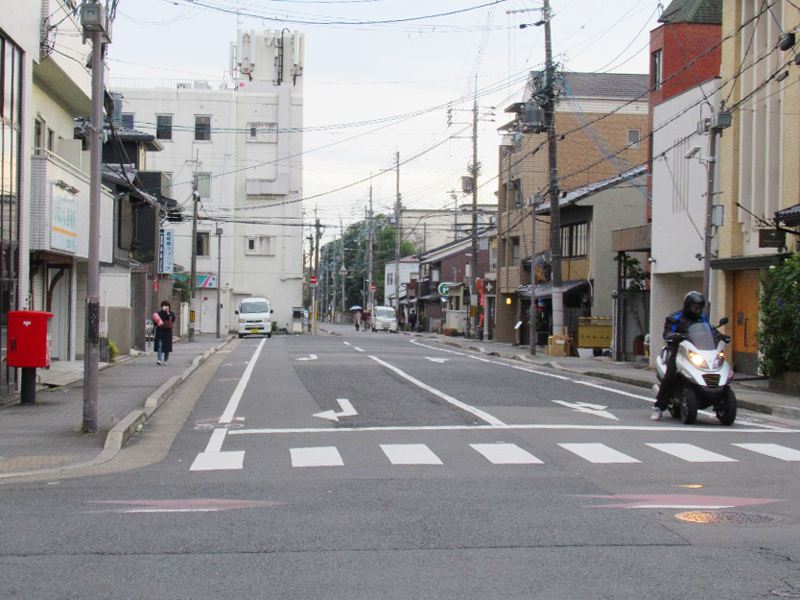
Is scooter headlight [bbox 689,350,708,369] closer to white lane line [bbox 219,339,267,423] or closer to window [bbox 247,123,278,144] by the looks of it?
white lane line [bbox 219,339,267,423]

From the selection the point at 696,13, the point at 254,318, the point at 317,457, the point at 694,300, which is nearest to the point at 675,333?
the point at 694,300

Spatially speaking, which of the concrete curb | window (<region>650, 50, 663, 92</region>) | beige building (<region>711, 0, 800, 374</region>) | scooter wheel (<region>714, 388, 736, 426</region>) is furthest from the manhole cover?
window (<region>650, 50, 663, 92</region>)

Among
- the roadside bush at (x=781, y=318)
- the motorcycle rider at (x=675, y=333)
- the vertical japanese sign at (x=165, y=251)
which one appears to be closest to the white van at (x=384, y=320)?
the vertical japanese sign at (x=165, y=251)

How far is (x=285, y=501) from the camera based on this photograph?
8555mm

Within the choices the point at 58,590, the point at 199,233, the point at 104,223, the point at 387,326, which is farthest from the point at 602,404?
the point at 387,326

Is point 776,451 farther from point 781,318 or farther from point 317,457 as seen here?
point 781,318

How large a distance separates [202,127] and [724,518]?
204 ft

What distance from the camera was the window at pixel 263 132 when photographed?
216 feet

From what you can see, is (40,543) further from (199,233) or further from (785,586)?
(199,233)

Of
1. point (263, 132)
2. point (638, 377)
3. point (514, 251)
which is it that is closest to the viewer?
point (638, 377)

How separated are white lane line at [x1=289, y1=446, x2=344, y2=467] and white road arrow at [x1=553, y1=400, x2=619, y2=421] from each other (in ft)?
17.8

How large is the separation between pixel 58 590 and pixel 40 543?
1.29 m

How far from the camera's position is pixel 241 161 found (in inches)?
2625

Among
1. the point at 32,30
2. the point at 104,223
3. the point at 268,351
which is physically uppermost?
the point at 32,30
